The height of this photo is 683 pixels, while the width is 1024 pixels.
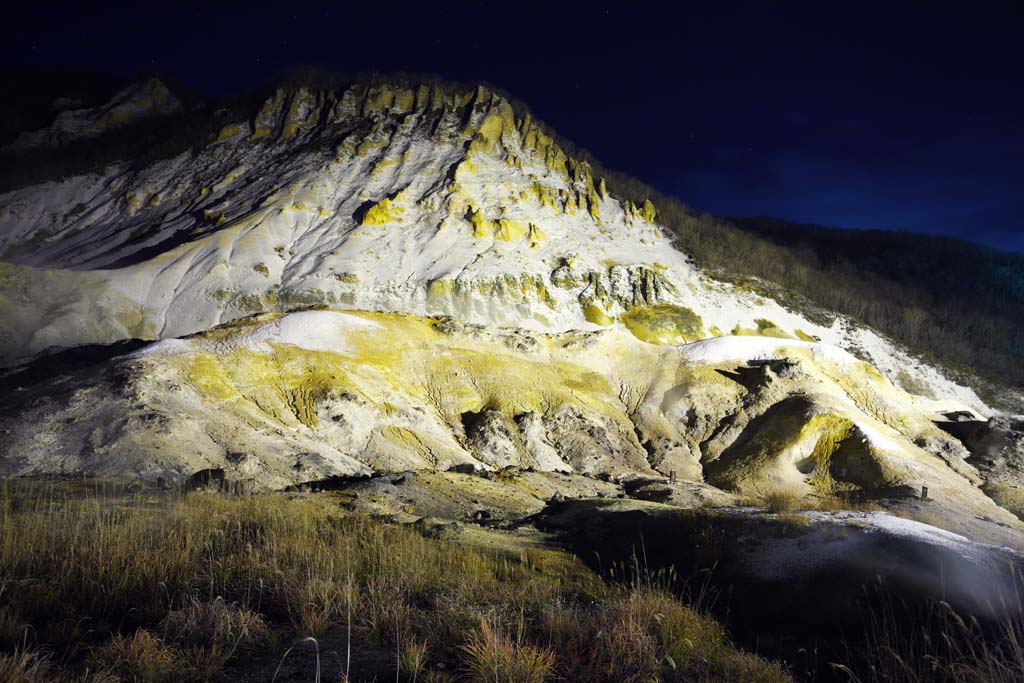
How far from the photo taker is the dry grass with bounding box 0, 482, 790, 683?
398 centimetres

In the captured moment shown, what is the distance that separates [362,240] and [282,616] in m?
47.5

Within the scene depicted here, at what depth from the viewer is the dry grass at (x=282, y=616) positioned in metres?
3.98

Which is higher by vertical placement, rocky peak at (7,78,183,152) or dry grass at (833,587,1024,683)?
rocky peak at (7,78,183,152)

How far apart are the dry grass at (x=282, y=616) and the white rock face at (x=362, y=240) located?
38440mm

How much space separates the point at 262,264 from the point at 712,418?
37136mm

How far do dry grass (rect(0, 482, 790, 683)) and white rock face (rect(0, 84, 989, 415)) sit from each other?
126ft

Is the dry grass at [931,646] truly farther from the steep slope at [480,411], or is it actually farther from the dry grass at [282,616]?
the steep slope at [480,411]

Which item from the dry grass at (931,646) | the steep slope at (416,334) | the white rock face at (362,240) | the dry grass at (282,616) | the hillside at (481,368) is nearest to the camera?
the dry grass at (282,616)

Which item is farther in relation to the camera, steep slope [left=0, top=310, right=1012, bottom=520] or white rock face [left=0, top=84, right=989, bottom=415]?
white rock face [left=0, top=84, right=989, bottom=415]

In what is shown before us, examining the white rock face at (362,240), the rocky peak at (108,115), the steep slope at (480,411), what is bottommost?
the steep slope at (480,411)

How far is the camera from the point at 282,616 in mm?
5215

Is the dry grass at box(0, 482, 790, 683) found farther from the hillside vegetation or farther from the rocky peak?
the rocky peak

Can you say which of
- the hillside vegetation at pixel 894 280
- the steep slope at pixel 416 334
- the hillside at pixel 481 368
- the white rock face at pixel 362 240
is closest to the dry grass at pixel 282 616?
the hillside at pixel 481 368

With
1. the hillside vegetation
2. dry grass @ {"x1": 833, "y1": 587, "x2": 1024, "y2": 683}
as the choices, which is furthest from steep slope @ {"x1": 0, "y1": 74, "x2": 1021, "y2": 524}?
dry grass @ {"x1": 833, "y1": 587, "x2": 1024, "y2": 683}
